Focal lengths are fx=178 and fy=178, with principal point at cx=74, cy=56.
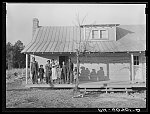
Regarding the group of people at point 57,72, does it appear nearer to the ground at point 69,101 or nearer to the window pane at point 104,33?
the ground at point 69,101

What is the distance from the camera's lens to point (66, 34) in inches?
581

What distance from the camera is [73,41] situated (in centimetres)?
1376

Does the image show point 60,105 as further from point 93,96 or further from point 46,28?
point 46,28

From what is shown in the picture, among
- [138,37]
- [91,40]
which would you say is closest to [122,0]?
[91,40]

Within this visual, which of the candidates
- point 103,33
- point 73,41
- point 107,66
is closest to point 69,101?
point 107,66

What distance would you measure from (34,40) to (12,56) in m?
14.3

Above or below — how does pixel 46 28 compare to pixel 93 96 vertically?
above

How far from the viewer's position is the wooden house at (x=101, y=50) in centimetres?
1229

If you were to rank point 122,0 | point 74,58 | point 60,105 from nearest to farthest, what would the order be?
point 122,0 → point 60,105 → point 74,58

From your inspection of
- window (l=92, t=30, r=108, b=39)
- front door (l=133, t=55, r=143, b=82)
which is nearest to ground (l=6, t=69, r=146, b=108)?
front door (l=133, t=55, r=143, b=82)

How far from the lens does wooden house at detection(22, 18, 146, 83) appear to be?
484 inches

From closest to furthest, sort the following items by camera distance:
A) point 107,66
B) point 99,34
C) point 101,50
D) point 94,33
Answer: point 101,50
point 107,66
point 99,34
point 94,33

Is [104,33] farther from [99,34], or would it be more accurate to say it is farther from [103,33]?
[99,34]

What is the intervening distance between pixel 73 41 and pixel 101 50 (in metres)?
2.68
